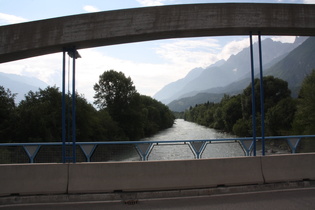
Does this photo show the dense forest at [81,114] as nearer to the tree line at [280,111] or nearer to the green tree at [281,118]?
the tree line at [280,111]

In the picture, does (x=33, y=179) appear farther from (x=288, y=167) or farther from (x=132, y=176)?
(x=288, y=167)

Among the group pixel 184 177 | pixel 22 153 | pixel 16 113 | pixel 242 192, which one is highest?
pixel 16 113

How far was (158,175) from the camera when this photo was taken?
6.26m

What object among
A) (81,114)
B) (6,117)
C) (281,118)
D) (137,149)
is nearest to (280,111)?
(281,118)

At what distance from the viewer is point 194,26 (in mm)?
6734

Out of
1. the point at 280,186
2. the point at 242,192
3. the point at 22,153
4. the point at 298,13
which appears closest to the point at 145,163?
the point at 242,192

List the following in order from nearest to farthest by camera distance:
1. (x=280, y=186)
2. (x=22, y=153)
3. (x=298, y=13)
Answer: (x=280, y=186) < (x=298, y=13) < (x=22, y=153)

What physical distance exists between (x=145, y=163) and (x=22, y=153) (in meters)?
3.83

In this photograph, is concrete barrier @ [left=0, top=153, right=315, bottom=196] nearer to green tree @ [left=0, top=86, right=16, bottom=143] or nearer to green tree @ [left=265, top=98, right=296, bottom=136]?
green tree @ [left=0, top=86, right=16, bottom=143]

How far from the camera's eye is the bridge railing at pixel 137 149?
7738 millimetres

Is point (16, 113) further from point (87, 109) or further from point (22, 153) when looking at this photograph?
point (22, 153)

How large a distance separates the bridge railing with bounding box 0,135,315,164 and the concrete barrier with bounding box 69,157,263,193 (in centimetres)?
165

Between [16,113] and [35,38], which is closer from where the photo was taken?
[35,38]

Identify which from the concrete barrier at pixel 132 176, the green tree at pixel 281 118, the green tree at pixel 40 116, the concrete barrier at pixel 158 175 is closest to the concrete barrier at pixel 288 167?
the concrete barrier at pixel 132 176
